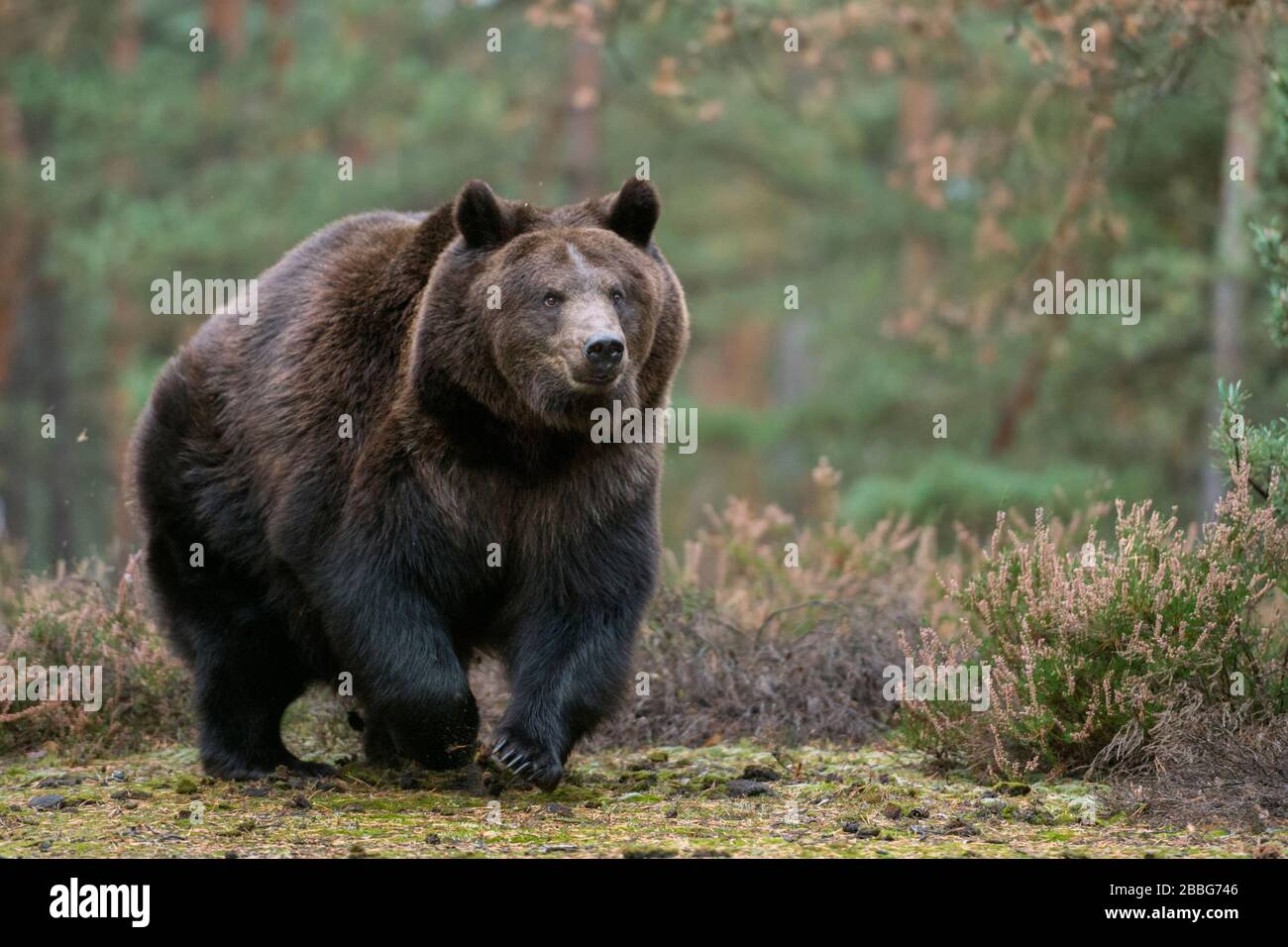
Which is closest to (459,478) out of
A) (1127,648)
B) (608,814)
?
(608,814)

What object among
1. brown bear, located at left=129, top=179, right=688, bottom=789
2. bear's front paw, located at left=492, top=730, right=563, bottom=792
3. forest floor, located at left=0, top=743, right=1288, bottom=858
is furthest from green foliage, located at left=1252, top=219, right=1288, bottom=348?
bear's front paw, located at left=492, top=730, right=563, bottom=792

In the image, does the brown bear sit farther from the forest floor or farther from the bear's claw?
the forest floor

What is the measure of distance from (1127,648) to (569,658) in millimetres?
2209

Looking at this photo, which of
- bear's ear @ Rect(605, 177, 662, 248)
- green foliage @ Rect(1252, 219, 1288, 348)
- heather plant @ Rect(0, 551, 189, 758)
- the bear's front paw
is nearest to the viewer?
Result: the bear's front paw

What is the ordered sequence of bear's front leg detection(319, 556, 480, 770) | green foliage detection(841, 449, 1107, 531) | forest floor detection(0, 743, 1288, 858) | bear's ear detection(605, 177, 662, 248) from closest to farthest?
forest floor detection(0, 743, 1288, 858) → bear's front leg detection(319, 556, 480, 770) → bear's ear detection(605, 177, 662, 248) → green foliage detection(841, 449, 1107, 531)

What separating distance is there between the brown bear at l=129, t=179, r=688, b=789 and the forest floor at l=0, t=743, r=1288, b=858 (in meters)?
0.30

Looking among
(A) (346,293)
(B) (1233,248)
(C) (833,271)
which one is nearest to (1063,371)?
(B) (1233,248)

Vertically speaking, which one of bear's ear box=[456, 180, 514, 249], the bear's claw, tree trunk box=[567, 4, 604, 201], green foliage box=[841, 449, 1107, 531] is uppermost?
tree trunk box=[567, 4, 604, 201]

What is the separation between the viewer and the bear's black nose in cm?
627

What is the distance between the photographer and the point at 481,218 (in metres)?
6.74

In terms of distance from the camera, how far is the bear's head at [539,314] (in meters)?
6.45

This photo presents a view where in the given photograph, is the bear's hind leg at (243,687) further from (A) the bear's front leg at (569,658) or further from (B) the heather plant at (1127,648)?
(B) the heather plant at (1127,648)

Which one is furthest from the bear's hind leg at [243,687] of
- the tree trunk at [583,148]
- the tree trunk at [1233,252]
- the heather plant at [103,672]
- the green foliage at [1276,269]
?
the tree trunk at [583,148]

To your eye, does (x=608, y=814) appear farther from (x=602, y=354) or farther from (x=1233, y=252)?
(x=1233, y=252)
